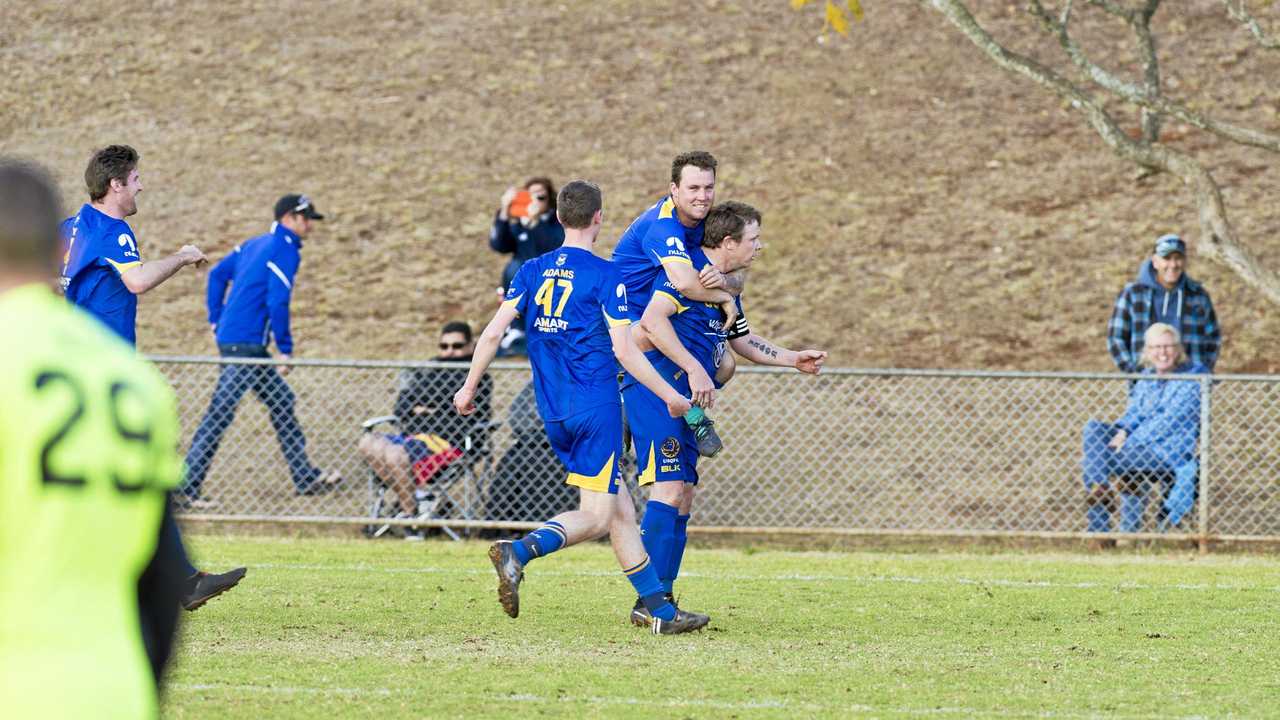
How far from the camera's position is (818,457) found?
1555 centimetres

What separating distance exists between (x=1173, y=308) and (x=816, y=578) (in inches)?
171

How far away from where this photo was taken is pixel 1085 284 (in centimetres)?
2094

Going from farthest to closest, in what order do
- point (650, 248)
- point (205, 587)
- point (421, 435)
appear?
point (421, 435)
point (650, 248)
point (205, 587)

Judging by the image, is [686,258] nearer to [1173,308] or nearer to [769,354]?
[769,354]

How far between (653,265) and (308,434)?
25.7 ft

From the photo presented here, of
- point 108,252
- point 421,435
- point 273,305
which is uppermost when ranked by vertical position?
point 108,252

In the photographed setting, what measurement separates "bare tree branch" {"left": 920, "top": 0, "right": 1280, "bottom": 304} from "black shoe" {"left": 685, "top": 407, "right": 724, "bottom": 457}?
636 centimetres

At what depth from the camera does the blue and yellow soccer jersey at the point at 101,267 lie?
8.54m

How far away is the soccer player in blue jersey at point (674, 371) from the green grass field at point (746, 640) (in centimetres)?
50

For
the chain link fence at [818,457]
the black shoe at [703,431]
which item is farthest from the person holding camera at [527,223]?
the black shoe at [703,431]

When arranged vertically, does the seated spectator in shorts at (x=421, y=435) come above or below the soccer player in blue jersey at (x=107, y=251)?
below

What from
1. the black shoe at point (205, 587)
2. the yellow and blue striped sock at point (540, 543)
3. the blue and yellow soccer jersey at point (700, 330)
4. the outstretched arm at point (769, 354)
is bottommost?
the black shoe at point (205, 587)

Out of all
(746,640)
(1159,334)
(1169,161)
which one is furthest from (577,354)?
(1169,161)

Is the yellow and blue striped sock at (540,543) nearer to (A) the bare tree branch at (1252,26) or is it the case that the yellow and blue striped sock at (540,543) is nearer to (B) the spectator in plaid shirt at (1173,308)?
(B) the spectator in plaid shirt at (1173,308)
